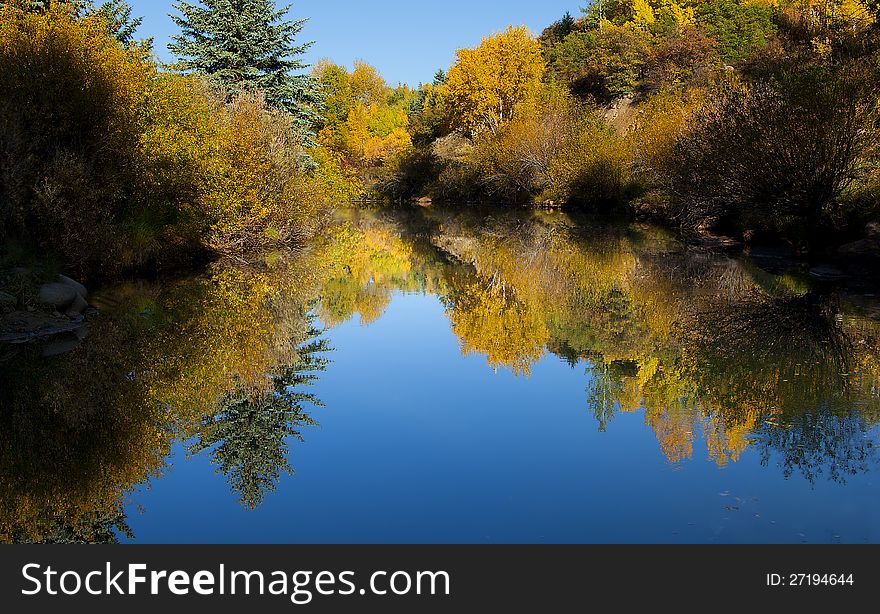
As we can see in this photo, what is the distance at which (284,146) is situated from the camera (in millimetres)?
28594

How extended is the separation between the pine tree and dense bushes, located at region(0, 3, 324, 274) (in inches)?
566

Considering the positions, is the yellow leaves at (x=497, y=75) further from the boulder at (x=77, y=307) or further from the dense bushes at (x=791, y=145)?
the boulder at (x=77, y=307)

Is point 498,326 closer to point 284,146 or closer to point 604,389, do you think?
point 604,389

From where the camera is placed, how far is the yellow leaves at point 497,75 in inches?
2335

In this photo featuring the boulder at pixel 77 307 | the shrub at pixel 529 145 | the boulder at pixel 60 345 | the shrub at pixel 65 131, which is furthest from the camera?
the shrub at pixel 529 145

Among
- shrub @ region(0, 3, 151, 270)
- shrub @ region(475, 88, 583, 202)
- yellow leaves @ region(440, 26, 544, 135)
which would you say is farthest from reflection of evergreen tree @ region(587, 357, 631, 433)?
yellow leaves @ region(440, 26, 544, 135)

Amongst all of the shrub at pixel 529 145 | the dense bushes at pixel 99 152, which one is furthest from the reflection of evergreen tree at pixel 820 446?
the shrub at pixel 529 145

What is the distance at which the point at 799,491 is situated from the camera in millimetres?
6961

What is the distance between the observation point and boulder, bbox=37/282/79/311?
1400 centimetres

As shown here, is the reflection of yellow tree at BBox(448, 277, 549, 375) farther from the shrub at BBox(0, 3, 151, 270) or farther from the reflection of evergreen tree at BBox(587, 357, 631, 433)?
the shrub at BBox(0, 3, 151, 270)

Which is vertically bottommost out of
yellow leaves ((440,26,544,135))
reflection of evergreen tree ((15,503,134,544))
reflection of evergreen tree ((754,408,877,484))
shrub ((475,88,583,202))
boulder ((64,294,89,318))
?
reflection of evergreen tree ((15,503,134,544))

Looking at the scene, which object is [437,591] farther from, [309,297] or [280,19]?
[280,19]

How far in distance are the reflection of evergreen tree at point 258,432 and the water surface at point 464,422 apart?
34 millimetres

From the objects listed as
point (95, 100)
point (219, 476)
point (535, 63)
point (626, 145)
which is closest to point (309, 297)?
point (95, 100)
